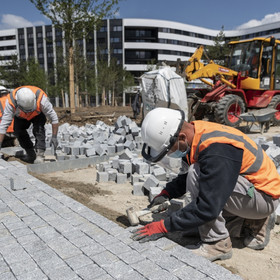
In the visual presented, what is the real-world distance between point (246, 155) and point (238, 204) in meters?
0.49

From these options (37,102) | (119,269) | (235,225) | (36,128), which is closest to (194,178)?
(235,225)

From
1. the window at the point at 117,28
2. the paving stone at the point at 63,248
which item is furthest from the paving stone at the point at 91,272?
the window at the point at 117,28

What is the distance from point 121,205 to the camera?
4223mm

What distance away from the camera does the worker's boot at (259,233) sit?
2908 millimetres

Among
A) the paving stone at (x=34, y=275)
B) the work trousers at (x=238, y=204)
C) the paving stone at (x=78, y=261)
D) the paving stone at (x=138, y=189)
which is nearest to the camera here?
the paving stone at (x=34, y=275)

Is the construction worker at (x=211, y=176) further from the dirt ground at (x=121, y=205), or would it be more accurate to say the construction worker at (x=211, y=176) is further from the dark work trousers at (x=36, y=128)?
the dark work trousers at (x=36, y=128)

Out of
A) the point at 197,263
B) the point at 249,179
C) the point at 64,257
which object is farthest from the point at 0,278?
the point at 249,179

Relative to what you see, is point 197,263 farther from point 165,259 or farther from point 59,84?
point 59,84

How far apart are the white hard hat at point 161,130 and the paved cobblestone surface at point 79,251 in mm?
835

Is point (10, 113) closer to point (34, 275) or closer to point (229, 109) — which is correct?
point (34, 275)

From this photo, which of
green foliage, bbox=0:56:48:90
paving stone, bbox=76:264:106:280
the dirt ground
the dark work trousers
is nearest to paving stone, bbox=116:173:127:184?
the dirt ground

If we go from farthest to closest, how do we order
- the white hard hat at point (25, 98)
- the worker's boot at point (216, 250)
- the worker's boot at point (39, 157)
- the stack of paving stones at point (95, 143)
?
the stack of paving stones at point (95, 143)
the worker's boot at point (39, 157)
the white hard hat at point (25, 98)
the worker's boot at point (216, 250)

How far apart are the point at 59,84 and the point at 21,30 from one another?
1342 inches

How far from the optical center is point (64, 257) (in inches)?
96.3
